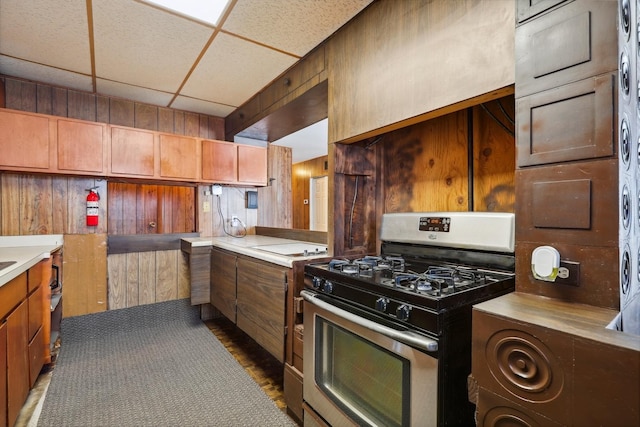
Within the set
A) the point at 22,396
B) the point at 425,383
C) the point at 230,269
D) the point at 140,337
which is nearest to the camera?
the point at 425,383

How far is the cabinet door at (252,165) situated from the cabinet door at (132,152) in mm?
852

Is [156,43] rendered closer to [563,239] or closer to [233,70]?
[233,70]

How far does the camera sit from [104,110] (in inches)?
121

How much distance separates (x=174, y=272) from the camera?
334 cm

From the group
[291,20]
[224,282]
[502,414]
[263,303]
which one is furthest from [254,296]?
[291,20]

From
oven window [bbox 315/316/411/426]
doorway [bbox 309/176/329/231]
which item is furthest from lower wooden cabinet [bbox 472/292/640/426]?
doorway [bbox 309/176/329/231]

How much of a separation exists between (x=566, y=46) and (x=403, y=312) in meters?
0.97

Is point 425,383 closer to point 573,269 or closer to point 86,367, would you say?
point 573,269

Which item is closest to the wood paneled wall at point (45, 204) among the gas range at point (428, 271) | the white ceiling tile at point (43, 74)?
the white ceiling tile at point (43, 74)

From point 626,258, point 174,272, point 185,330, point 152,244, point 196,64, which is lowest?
point 185,330

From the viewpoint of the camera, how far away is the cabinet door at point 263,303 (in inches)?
75.8

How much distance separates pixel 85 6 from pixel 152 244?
211 cm

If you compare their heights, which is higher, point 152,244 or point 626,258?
point 626,258

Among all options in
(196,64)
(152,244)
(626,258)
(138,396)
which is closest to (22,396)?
(138,396)
